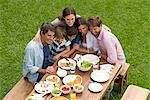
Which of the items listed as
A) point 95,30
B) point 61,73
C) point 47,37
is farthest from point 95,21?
point 61,73

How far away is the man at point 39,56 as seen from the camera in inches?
200

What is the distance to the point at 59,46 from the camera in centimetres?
562

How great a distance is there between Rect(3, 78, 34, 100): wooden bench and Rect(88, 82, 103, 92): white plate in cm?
94

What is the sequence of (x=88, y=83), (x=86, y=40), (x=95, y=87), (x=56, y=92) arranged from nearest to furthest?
(x=56, y=92) < (x=95, y=87) < (x=88, y=83) < (x=86, y=40)

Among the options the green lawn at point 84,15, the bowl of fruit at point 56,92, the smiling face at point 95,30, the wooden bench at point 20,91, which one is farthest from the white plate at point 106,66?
the wooden bench at point 20,91

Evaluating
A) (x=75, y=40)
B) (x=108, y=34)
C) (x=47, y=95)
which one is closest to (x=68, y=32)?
(x=75, y=40)

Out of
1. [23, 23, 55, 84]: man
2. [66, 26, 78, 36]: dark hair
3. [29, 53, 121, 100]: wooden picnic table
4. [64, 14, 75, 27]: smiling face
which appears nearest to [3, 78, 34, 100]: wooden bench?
[23, 23, 55, 84]: man

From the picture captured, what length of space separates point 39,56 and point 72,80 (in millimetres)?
603

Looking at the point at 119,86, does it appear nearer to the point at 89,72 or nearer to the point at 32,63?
the point at 89,72

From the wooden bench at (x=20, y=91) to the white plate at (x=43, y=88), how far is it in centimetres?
45

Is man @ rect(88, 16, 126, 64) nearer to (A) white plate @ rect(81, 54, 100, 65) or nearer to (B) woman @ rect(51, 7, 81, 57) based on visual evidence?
(A) white plate @ rect(81, 54, 100, 65)

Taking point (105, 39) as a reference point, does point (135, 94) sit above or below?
below

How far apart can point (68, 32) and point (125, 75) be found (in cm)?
111

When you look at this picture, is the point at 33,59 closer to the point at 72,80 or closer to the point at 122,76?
the point at 72,80
